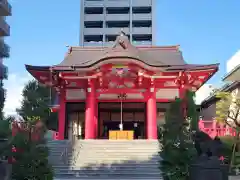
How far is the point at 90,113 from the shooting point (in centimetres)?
2016

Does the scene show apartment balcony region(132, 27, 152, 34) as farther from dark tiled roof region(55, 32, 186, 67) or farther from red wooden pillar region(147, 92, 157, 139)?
red wooden pillar region(147, 92, 157, 139)

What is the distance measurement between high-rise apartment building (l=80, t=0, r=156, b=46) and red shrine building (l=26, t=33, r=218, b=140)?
37.1 meters

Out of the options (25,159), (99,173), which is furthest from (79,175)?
(25,159)

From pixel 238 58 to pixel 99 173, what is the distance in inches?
671

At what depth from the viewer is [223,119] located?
49.1 ft

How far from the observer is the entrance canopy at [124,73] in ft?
64.5

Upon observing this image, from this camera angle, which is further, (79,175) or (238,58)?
(238,58)

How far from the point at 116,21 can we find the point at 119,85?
138 feet

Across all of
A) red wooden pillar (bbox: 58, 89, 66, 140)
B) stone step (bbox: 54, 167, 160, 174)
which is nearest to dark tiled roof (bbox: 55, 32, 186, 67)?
red wooden pillar (bbox: 58, 89, 66, 140)

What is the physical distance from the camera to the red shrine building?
65.3ft

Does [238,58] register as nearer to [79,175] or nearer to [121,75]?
[121,75]

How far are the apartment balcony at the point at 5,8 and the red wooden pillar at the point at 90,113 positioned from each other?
21625 mm

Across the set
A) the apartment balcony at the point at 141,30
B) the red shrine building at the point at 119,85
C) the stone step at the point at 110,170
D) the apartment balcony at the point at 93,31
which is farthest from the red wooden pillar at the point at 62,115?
the apartment balcony at the point at 93,31

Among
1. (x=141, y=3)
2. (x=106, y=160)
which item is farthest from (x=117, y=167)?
Result: (x=141, y=3)
